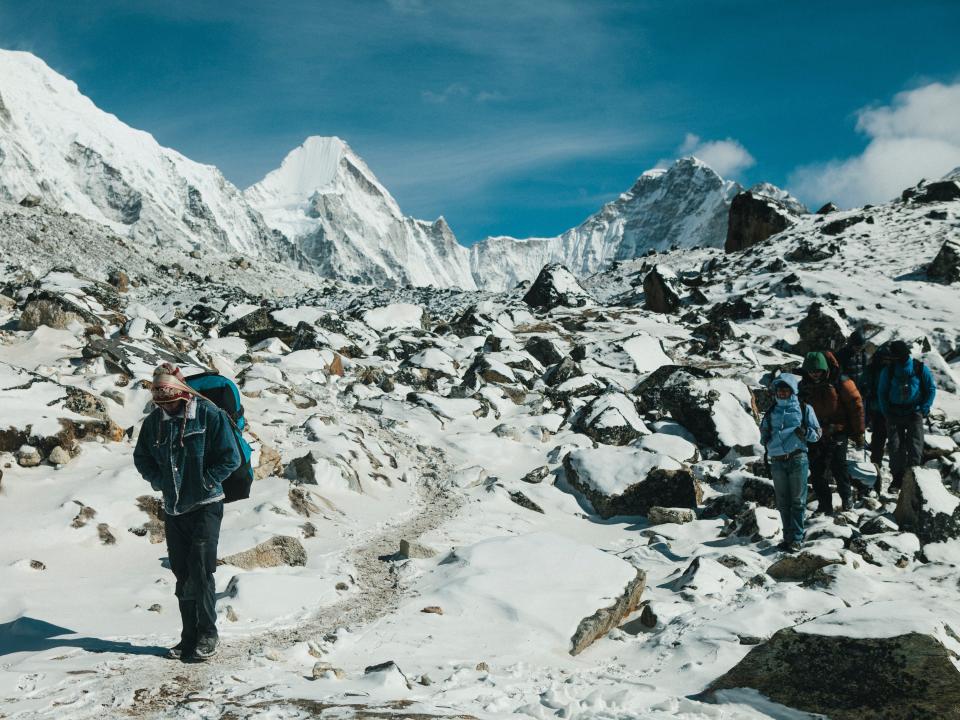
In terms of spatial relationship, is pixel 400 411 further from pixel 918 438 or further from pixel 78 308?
pixel 918 438

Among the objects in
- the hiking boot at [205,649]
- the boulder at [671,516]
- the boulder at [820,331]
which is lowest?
the boulder at [671,516]

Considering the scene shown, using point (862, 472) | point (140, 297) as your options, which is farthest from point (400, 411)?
point (140, 297)

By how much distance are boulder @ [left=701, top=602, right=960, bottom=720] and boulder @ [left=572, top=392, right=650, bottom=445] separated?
27.9 feet

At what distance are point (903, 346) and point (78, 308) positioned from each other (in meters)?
13.6

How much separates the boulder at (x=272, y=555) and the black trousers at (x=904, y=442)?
755cm

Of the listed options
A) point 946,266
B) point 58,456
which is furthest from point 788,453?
point 946,266

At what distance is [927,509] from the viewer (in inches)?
275

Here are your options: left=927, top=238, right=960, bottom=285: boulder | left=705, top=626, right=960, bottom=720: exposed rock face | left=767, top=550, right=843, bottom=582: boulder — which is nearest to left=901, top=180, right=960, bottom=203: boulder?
left=927, top=238, right=960, bottom=285: boulder

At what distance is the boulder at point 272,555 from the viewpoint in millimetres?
6246

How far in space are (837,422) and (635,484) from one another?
9.01ft

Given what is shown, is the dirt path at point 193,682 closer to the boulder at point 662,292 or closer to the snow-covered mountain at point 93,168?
the boulder at point 662,292

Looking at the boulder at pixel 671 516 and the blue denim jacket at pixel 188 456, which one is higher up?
Result: the blue denim jacket at pixel 188 456

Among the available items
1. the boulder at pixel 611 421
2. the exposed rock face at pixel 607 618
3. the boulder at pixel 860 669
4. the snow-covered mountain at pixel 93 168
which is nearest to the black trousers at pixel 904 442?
the boulder at pixel 611 421

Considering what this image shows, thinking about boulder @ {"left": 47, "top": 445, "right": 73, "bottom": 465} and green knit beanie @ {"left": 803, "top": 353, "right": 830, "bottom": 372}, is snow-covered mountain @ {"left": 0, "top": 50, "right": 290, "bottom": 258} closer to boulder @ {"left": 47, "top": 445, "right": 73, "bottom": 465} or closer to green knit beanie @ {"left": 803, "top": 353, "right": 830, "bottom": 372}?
boulder @ {"left": 47, "top": 445, "right": 73, "bottom": 465}
